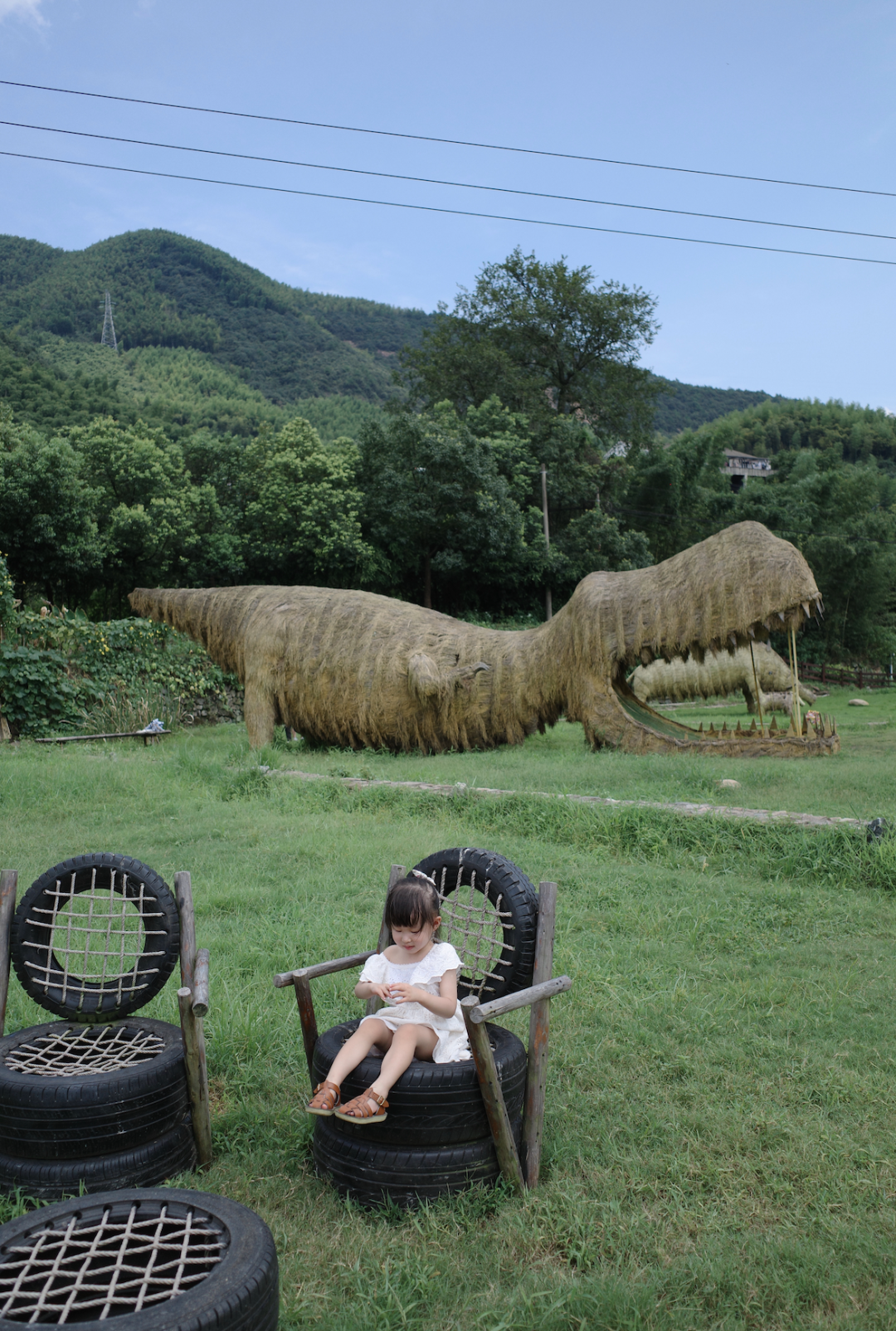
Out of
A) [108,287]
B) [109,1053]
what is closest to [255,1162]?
[109,1053]

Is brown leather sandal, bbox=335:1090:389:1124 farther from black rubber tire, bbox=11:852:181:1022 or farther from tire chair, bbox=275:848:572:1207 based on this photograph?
black rubber tire, bbox=11:852:181:1022

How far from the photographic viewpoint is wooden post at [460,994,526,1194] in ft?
8.07

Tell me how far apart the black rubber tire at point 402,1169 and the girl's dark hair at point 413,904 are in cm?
57

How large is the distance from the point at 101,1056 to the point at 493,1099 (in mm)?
1213

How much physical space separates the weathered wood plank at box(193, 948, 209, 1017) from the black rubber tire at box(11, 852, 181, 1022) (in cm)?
24

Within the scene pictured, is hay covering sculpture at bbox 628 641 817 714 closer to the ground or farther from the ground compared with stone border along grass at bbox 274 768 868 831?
closer to the ground

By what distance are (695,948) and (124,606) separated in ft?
67.6

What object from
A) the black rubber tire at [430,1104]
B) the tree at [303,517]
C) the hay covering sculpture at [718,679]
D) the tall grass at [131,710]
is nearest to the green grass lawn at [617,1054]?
the black rubber tire at [430,1104]

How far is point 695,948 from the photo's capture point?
15.0 feet

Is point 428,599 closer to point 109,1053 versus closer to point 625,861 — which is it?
point 625,861

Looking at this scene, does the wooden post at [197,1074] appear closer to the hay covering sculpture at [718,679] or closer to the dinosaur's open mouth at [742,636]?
the dinosaur's open mouth at [742,636]

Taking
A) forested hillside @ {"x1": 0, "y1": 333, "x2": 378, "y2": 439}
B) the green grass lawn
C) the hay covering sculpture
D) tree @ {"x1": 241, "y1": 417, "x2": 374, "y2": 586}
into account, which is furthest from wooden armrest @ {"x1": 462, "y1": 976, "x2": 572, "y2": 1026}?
forested hillside @ {"x1": 0, "y1": 333, "x2": 378, "y2": 439}

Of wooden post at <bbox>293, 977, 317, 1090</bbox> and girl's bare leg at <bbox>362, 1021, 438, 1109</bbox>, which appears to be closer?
girl's bare leg at <bbox>362, 1021, 438, 1109</bbox>

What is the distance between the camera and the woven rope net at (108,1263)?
5.78ft
